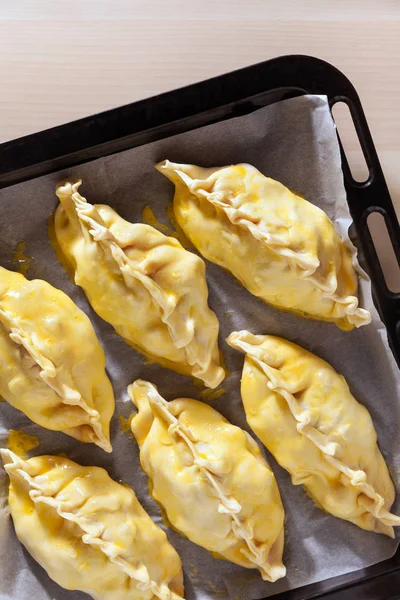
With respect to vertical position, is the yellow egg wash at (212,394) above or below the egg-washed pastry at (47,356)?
below

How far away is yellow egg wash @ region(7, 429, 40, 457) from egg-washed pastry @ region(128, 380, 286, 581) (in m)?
0.21

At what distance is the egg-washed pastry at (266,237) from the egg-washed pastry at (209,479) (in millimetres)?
292

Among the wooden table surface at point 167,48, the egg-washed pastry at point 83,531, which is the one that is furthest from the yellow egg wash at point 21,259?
the egg-washed pastry at point 83,531

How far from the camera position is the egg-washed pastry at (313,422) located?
4.70 ft

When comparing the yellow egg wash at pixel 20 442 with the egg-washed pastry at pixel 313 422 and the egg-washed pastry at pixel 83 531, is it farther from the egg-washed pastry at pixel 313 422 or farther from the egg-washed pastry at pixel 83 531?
the egg-washed pastry at pixel 313 422

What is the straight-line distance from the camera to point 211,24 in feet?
5.06

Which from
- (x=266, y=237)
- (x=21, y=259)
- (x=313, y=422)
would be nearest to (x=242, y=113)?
(x=266, y=237)

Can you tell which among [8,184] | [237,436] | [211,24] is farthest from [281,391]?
[211,24]

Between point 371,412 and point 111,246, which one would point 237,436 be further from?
point 111,246

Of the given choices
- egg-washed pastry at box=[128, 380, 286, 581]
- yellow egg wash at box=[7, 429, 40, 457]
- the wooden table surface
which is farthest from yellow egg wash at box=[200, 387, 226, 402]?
the wooden table surface

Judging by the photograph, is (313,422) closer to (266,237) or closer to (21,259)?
(266,237)

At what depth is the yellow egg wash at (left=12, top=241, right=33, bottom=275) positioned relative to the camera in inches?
56.4

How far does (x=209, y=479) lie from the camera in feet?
4.59

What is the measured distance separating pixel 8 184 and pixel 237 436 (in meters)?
0.66
